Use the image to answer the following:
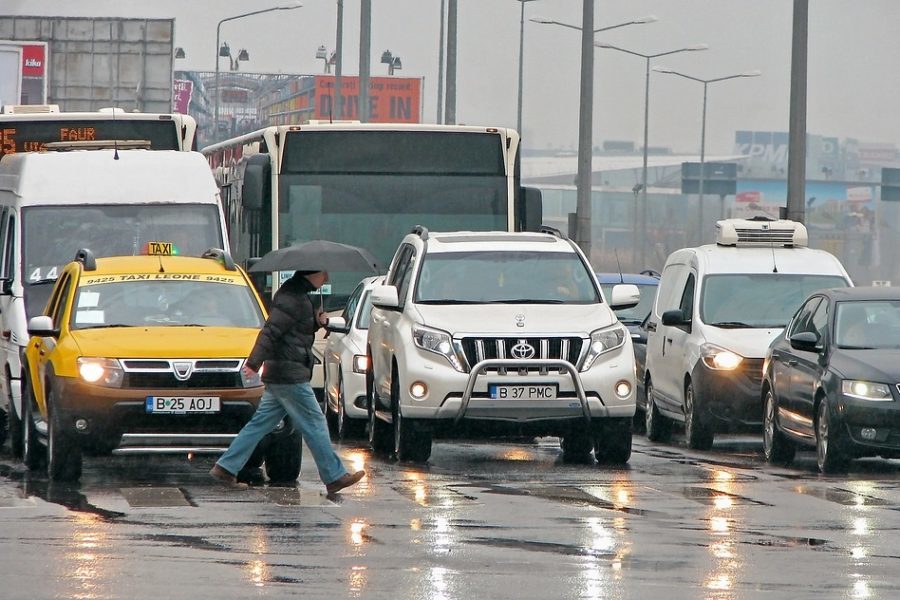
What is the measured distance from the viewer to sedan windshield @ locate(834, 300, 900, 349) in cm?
1652

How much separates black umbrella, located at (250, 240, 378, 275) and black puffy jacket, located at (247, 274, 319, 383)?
29 cm

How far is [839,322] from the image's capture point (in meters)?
16.7

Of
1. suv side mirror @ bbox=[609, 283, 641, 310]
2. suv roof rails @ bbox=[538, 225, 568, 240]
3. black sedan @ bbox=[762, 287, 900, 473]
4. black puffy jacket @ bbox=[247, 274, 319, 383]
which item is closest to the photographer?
black puffy jacket @ bbox=[247, 274, 319, 383]

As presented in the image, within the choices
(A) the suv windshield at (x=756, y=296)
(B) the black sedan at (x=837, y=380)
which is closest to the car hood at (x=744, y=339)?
(A) the suv windshield at (x=756, y=296)

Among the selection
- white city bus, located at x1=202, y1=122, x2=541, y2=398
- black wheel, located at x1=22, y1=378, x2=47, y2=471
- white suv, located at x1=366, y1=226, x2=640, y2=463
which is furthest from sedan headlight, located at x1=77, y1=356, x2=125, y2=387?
white city bus, located at x1=202, y1=122, x2=541, y2=398

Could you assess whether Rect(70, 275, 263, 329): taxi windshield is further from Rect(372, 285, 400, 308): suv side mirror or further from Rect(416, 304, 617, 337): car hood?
Rect(416, 304, 617, 337): car hood

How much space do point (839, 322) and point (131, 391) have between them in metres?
5.88

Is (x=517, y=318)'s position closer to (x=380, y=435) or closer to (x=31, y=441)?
(x=380, y=435)

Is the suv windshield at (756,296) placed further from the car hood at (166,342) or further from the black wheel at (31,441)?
the black wheel at (31,441)

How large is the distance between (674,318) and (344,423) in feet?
10.5

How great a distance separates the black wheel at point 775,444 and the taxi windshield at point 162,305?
4586 mm

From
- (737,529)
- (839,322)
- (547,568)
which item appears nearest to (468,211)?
(839,322)

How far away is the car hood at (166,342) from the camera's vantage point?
556 inches

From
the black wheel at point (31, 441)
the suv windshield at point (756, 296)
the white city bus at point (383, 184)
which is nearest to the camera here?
the black wheel at point (31, 441)
